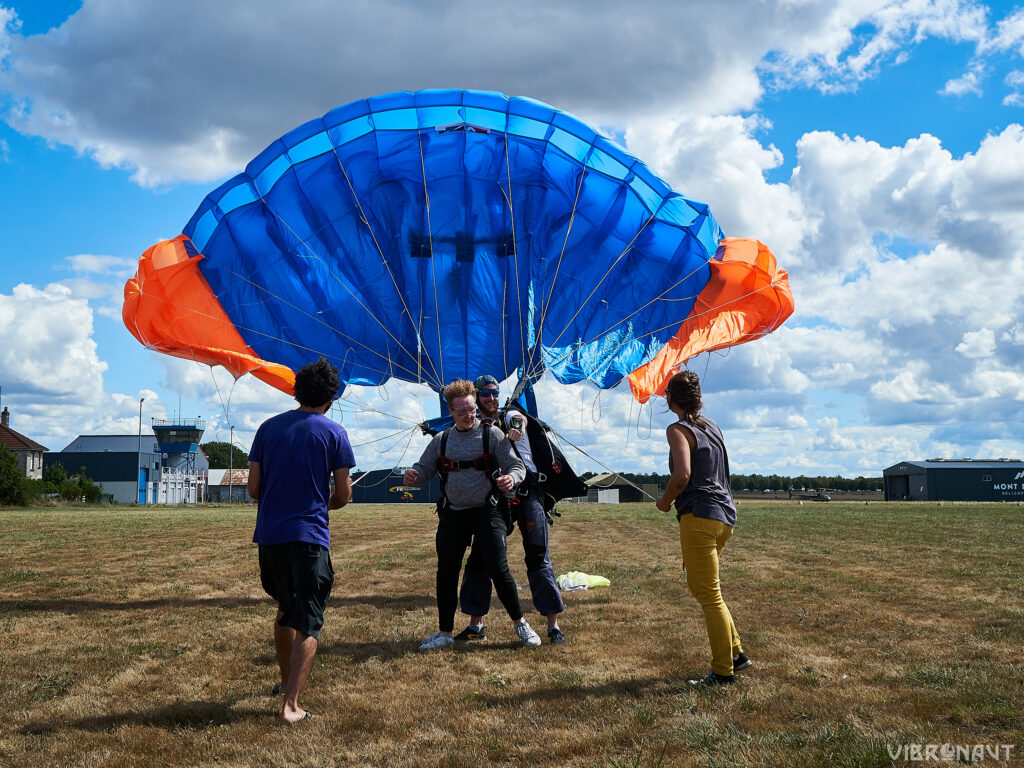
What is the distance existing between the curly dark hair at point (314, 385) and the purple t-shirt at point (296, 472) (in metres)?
0.08

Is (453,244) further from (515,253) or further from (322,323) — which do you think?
(322,323)

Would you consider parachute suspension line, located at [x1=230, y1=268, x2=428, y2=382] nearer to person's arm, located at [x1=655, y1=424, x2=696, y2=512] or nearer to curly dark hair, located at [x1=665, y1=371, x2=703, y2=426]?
curly dark hair, located at [x1=665, y1=371, x2=703, y2=426]

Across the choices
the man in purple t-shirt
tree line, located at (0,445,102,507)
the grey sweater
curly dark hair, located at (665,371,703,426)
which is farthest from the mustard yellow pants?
tree line, located at (0,445,102,507)

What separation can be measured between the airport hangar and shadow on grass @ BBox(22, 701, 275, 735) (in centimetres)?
6683

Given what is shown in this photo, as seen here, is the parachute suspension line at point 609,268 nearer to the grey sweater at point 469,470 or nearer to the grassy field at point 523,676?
the grassy field at point 523,676

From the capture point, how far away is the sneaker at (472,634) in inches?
222

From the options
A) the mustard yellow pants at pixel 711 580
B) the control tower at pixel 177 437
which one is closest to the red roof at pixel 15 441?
the control tower at pixel 177 437

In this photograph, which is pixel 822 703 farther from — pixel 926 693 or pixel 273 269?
pixel 273 269

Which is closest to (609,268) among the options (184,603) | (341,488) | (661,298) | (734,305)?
(661,298)

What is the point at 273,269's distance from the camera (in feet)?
31.5

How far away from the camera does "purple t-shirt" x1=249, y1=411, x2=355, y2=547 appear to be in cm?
396

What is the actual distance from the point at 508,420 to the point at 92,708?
3.05m

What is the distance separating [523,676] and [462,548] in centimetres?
116

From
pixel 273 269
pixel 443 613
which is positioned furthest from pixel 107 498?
pixel 443 613
